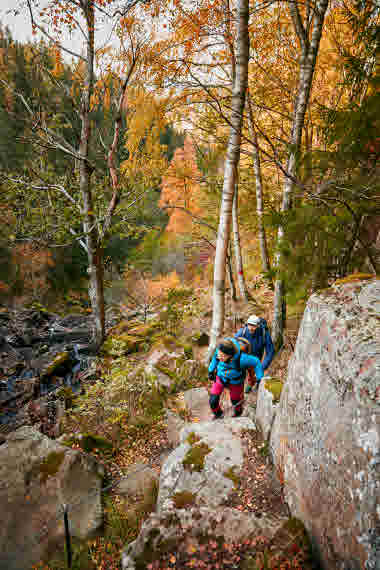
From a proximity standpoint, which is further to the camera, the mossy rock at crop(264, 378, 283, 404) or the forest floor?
the mossy rock at crop(264, 378, 283, 404)

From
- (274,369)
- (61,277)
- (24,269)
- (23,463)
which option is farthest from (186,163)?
(61,277)

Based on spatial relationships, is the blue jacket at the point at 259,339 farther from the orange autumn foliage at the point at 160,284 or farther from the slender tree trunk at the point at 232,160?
the orange autumn foliage at the point at 160,284

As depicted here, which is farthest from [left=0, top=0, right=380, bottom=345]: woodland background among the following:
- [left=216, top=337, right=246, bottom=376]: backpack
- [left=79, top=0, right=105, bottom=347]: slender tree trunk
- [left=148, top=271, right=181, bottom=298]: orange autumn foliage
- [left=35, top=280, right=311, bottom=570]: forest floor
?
[left=148, top=271, right=181, bottom=298]: orange autumn foliage

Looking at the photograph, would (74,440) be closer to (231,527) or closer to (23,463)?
(23,463)

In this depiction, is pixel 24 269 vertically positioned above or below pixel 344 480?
below

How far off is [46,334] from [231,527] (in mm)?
12143

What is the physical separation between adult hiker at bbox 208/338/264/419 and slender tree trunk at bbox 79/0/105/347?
4.47 meters

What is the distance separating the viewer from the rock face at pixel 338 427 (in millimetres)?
1162

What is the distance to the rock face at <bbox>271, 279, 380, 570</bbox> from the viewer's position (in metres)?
1.16

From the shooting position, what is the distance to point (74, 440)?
12.8 ft

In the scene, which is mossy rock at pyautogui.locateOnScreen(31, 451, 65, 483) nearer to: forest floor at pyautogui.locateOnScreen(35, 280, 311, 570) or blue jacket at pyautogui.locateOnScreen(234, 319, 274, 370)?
forest floor at pyautogui.locateOnScreen(35, 280, 311, 570)

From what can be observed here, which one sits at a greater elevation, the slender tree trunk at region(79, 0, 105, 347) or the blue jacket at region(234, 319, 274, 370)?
the slender tree trunk at region(79, 0, 105, 347)

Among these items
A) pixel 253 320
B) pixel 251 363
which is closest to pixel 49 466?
pixel 251 363

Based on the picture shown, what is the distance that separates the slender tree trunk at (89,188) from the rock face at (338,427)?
5.73 meters
